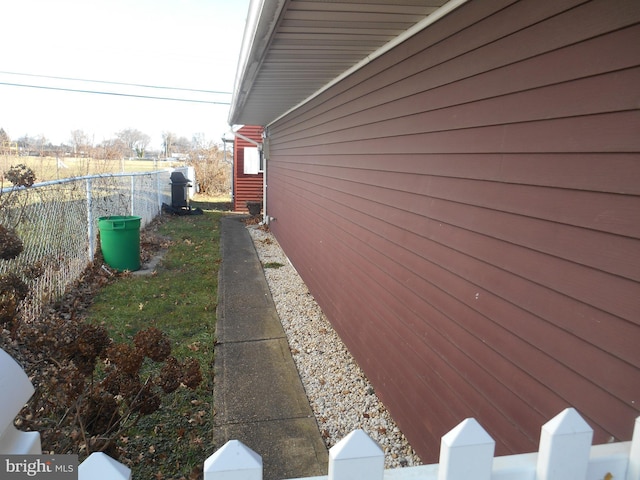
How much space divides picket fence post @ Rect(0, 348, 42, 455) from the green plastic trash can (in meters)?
6.75

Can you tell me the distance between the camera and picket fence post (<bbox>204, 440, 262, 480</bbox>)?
0.89 meters

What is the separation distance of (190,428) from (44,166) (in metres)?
7.26

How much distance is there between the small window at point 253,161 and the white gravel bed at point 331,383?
10.4m

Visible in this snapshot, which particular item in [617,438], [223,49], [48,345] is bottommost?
[48,345]

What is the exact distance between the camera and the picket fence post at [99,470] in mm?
841

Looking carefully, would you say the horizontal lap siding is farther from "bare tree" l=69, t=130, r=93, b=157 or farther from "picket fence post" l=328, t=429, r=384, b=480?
"bare tree" l=69, t=130, r=93, b=157

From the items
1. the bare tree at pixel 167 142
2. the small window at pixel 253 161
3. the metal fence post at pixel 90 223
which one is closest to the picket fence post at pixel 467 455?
the metal fence post at pixel 90 223

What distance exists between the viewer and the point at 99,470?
2.79ft

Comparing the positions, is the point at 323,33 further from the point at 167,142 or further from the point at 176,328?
the point at 167,142

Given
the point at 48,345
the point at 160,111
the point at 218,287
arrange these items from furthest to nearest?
the point at 160,111, the point at 218,287, the point at 48,345

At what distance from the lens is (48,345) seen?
99.4 inches

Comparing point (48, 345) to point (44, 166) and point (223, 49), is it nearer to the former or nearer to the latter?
point (44, 166)

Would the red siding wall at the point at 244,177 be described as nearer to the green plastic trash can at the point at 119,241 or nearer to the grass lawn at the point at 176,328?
the grass lawn at the point at 176,328

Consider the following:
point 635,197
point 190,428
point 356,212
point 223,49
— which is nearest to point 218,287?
point 356,212
